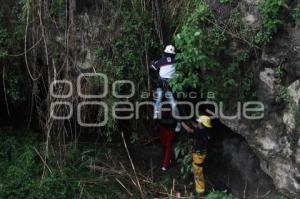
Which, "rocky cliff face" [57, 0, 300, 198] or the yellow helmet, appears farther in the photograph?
the yellow helmet

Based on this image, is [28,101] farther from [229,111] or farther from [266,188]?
[266,188]

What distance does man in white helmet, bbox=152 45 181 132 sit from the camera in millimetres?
6879

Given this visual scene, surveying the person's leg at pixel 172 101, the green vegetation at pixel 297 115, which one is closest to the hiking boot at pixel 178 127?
the person's leg at pixel 172 101

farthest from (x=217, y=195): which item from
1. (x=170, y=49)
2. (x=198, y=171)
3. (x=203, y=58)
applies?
(x=170, y=49)

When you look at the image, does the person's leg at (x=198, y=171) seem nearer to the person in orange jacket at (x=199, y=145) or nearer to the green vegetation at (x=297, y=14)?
the person in orange jacket at (x=199, y=145)

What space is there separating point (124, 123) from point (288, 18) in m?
3.22

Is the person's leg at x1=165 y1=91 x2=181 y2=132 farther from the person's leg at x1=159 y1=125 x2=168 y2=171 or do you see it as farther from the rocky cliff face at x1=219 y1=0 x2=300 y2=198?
the rocky cliff face at x1=219 y1=0 x2=300 y2=198

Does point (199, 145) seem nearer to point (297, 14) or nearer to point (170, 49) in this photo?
point (170, 49)

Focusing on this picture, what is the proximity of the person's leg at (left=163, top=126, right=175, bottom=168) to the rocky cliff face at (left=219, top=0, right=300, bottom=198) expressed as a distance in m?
1.39

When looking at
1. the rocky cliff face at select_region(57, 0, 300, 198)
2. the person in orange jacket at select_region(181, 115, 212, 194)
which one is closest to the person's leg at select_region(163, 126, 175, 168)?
the person in orange jacket at select_region(181, 115, 212, 194)

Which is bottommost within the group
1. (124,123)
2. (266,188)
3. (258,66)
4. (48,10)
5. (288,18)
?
(266,188)

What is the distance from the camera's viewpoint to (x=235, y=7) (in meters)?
6.24

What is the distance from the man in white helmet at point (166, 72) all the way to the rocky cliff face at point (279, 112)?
1.10 meters

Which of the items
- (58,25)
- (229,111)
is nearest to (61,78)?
(58,25)
